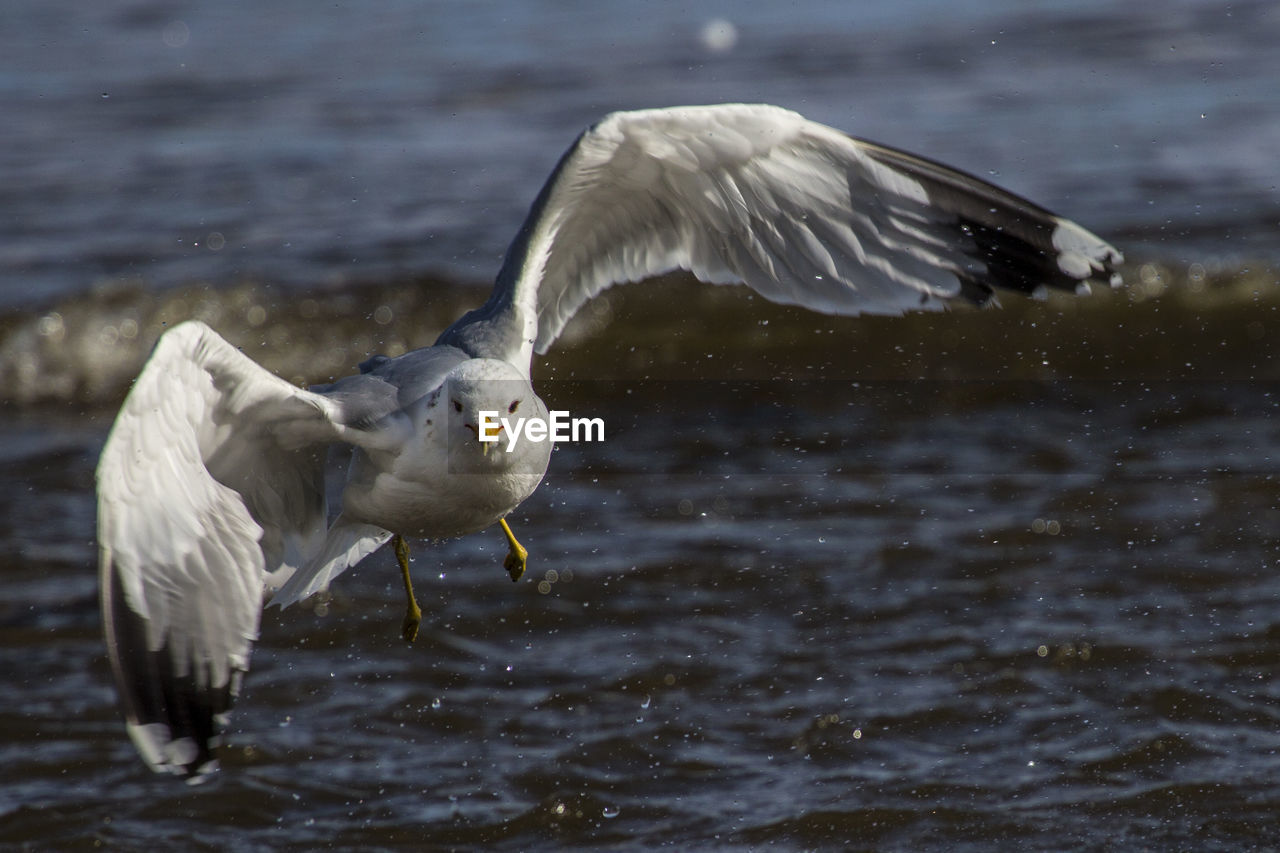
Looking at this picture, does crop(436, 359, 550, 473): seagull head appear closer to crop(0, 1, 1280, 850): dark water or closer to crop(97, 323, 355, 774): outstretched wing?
crop(97, 323, 355, 774): outstretched wing

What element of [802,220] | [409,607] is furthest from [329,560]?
[802,220]

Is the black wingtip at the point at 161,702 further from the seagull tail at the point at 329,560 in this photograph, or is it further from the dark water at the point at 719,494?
the dark water at the point at 719,494

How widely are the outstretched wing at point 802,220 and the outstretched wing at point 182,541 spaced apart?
28.4 inches

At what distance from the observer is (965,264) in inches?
154

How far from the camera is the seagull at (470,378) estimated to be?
3.00 meters

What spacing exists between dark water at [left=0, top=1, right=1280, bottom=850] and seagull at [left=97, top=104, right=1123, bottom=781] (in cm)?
71

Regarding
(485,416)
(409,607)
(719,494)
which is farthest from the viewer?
(719,494)

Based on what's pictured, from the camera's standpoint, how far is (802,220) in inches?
156

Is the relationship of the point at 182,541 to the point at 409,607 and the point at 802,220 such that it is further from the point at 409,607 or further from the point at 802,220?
the point at 802,220

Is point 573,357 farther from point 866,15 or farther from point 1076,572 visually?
point 866,15

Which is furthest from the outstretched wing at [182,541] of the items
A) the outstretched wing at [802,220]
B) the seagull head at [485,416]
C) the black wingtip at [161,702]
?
the outstretched wing at [802,220]

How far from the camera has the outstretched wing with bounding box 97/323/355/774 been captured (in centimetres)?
290

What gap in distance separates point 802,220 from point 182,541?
1.78 meters

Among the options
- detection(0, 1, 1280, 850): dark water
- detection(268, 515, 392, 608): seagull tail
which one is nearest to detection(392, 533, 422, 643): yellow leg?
detection(268, 515, 392, 608): seagull tail
